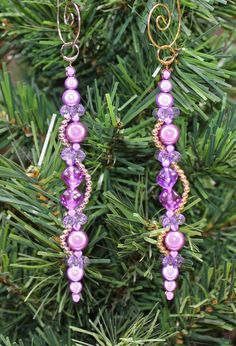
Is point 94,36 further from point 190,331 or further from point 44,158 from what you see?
point 190,331

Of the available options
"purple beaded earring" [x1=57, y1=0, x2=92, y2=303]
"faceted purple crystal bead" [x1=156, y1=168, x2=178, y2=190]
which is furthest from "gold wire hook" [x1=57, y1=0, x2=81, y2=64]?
"faceted purple crystal bead" [x1=156, y1=168, x2=178, y2=190]

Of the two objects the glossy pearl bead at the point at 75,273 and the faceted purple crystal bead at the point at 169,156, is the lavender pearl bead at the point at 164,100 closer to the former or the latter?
the faceted purple crystal bead at the point at 169,156

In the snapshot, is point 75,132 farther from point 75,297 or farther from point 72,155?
point 75,297

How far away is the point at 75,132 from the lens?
18.0 inches

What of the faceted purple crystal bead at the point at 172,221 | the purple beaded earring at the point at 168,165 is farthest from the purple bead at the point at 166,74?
the faceted purple crystal bead at the point at 172,221

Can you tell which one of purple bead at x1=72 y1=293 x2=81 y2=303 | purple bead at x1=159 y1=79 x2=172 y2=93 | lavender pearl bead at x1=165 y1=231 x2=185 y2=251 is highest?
purple bead at x1=159 y1=79 x2=172 y2=93

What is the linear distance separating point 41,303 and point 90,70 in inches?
8.3

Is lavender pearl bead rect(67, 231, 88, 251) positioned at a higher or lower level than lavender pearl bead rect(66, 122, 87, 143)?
lower

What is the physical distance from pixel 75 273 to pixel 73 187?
0.22ft

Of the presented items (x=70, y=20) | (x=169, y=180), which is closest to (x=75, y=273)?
(x=169, y=180)

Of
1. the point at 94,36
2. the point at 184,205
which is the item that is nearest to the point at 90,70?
the point at 94,36

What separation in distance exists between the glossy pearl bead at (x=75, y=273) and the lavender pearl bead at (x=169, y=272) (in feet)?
0.21

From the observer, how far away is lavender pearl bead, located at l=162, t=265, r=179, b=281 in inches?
18.3

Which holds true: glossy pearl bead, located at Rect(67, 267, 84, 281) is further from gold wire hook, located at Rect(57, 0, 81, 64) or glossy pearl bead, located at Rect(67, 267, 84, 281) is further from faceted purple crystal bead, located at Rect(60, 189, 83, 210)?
gold wire hook, located at Rect(57, 0, 81, 64)
